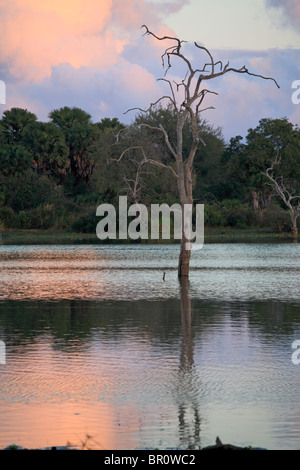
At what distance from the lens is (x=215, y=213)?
7531cm

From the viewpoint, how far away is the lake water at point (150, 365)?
815 centimetres

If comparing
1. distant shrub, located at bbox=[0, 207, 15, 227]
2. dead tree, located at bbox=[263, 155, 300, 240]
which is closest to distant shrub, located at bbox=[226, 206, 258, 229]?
dead tree, located at bbox=[263, 155, 300, 240]

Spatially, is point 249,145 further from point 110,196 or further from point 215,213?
point 110,196

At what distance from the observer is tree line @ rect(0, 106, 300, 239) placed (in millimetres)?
74625

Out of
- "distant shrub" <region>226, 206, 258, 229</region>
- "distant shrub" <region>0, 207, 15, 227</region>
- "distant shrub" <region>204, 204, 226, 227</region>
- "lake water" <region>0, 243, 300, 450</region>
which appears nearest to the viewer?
"lake water" <region>0, 243, 300, 450</region>

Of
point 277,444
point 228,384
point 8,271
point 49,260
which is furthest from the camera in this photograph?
point 49,260

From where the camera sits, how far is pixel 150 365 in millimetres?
11961

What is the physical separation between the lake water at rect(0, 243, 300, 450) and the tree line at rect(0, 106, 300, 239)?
159 feet

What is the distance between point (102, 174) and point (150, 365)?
65.6 m

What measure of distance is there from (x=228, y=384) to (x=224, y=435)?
2.62 metres

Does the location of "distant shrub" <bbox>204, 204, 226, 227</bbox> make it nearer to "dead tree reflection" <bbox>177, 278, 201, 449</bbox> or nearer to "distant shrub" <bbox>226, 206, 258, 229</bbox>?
"distant shrub" <bbox>226, 206, 258, 229</bbox>

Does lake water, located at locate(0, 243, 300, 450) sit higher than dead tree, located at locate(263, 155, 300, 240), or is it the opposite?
dead tree, located at locate(263, 155, 300, 240)

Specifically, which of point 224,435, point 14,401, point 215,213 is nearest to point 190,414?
point 224,435

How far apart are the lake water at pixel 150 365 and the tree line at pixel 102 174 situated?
48.5 m
